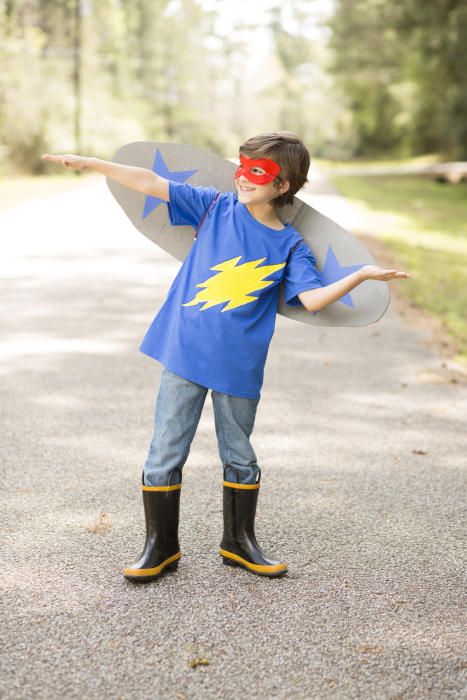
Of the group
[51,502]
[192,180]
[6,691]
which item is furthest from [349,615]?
[192,180]

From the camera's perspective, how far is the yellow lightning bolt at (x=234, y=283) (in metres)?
3.21

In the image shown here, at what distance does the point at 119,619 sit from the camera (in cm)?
293

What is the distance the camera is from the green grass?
10.2 meters

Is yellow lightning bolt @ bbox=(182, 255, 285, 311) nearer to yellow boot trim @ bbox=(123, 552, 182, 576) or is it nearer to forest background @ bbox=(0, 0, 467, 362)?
yellow boot trim @ bbox=(123, 552, 182, 576)

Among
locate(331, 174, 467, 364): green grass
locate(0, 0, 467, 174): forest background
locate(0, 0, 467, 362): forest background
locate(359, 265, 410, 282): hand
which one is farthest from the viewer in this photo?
locate(0, 0, 467, 174): forest background

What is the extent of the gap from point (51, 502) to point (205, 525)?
708 mm

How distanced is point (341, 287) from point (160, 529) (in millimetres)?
1120

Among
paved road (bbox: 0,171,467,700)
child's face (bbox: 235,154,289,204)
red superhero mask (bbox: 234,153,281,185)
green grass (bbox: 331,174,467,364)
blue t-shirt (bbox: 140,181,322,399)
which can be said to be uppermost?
red superhero mask (bbox: 234,153,281,185)

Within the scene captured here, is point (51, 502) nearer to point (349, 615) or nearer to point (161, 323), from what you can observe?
point (161, 323)

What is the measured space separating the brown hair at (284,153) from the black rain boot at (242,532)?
1101 millimetres

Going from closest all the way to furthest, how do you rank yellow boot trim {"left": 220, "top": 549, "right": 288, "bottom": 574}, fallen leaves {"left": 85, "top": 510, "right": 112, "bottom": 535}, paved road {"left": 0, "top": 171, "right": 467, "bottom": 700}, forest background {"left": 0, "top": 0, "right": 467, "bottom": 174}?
paved road {"left": 0, "top": 171, "right": 467, "bottom": 700}, yellow boot trim {"left": 220, "top": 549, "right": 288, "bottom": 574}, fallen leaves {"left": 85, "top": 510, "right": 112, "bottom": 535}, forest background {"left": 0, "top": 0, "right": 467, "bottom": 174}

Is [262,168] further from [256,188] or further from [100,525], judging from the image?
[100,525]

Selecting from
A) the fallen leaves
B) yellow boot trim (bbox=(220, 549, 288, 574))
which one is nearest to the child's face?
yellow boot trim (bbox=(220, 549, 288, 574))

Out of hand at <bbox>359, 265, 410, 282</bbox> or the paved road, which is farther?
hand at <bbox>359, 265, 410, 282</bbox>
